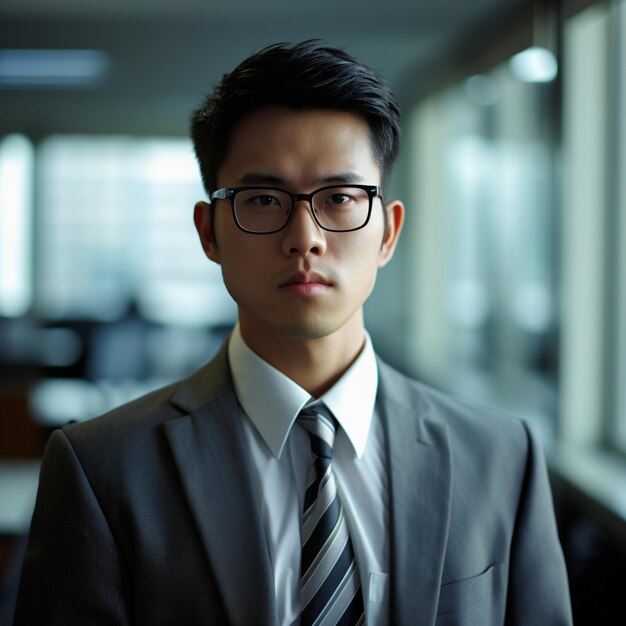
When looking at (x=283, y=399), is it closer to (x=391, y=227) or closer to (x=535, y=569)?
(x=391, y=227)

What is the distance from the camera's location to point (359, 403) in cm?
108

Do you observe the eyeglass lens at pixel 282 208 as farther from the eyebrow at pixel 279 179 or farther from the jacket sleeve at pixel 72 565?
the jacket sleeve at pixel 72 565

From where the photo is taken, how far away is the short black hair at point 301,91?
98 centimetres

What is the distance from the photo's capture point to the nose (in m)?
0.95

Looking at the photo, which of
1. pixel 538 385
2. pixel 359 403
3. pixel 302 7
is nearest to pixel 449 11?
pixel 302 7

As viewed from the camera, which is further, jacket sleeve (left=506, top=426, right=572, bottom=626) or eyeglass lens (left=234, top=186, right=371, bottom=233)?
jacket sleeve (left=506, top=426, right=572, bottom=626)

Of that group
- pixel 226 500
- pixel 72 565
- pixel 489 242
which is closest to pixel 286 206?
pixel 226 500

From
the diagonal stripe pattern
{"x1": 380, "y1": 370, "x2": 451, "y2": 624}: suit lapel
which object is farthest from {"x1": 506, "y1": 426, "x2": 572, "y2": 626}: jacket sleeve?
the diagonal stripe pattern

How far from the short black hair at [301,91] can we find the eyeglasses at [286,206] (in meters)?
A: 0.07

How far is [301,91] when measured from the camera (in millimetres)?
972

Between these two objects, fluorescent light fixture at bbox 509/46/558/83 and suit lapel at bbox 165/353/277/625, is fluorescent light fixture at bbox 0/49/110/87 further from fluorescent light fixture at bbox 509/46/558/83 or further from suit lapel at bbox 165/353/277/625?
suit lapel at bbox 165/353/277/625

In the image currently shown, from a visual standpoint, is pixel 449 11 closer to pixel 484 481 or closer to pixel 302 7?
pixel 302 7

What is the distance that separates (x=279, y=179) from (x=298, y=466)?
14.6 inches

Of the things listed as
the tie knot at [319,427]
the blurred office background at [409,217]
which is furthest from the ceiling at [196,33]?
the tie knot at [319,427]
